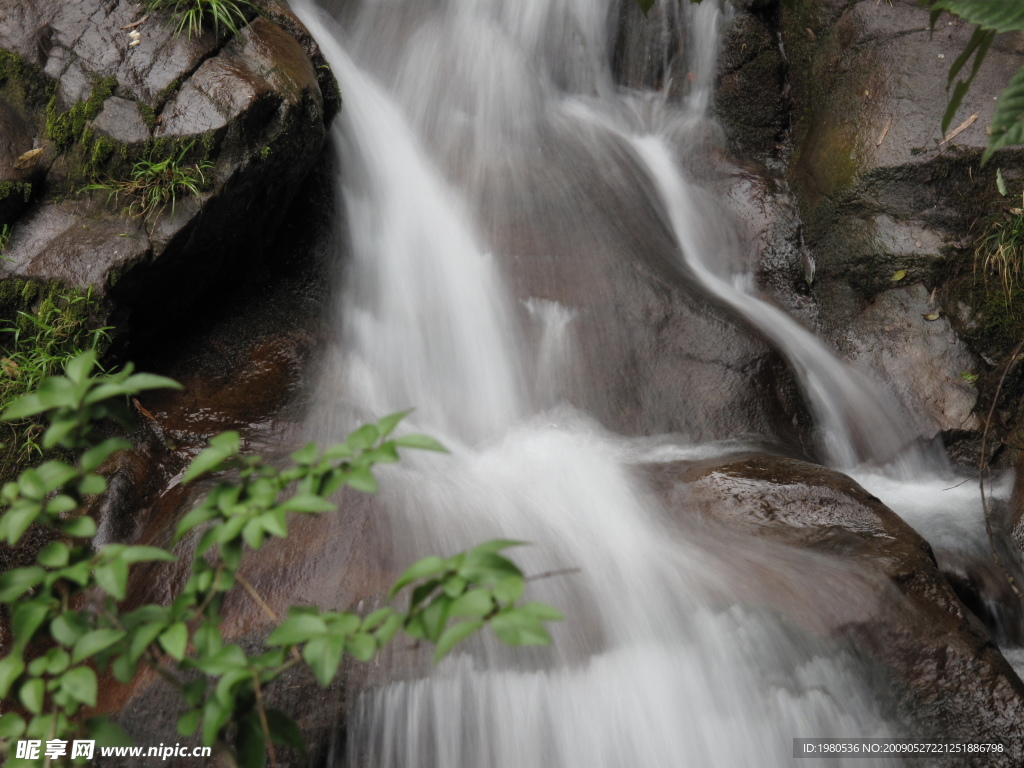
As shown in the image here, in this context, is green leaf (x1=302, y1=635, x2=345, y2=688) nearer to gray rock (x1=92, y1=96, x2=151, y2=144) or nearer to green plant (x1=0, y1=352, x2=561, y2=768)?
green plant (x1=0, y1=352, x2=561, y2=768)

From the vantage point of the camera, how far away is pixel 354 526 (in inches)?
113

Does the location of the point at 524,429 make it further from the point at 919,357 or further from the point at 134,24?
the point at 134,24

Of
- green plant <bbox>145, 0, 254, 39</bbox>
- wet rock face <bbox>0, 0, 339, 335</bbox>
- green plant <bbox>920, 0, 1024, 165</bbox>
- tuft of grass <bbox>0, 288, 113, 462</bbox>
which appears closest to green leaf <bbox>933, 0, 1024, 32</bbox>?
green plant <bbox>920, 0, 1024, 165</bbox>

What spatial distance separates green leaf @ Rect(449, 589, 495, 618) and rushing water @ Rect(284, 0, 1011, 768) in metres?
1.58

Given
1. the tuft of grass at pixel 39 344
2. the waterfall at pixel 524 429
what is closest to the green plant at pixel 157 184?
the tuft of grass at pixel 39 344

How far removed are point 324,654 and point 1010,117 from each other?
142cm

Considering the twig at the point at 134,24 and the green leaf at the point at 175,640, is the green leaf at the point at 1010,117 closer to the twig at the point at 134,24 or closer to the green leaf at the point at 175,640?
the green leaf at the point at 175,640

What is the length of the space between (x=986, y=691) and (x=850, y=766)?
1.82ft

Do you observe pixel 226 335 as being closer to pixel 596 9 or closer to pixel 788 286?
pixel 788 286

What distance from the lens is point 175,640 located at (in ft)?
3.87

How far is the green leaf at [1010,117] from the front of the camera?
4.27 feet

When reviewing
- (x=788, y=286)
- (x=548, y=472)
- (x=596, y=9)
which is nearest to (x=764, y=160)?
(x=788, y=286)

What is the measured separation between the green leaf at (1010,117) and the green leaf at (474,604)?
1092 millimetres

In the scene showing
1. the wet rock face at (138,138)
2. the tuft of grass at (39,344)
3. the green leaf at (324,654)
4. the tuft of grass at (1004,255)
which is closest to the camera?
the green leaf at (324,654)
